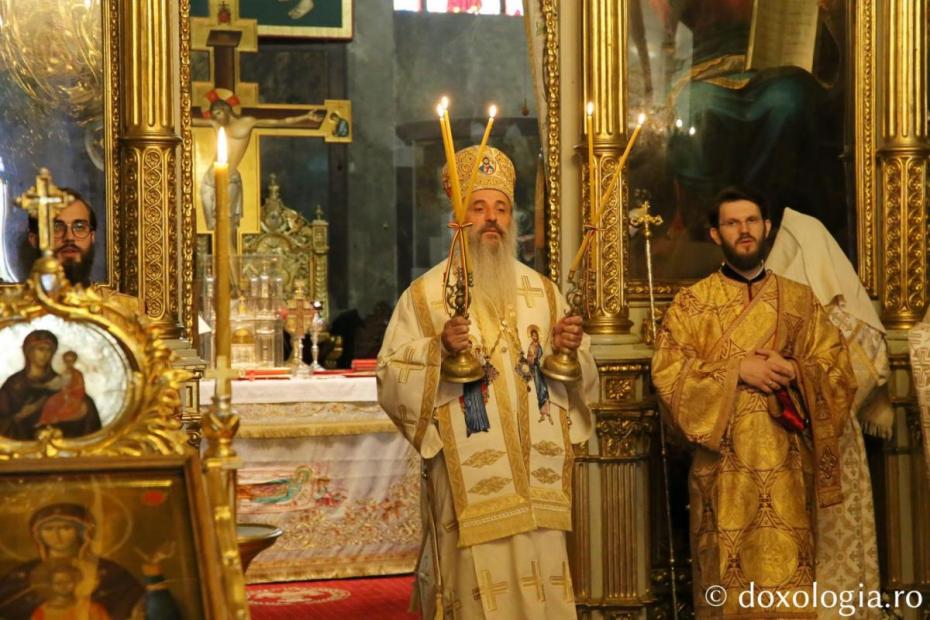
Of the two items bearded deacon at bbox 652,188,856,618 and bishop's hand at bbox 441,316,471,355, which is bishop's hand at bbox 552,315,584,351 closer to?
bishop's hand at bbox 441,316,471,355

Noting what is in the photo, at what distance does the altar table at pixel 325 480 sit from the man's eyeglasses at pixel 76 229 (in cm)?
273

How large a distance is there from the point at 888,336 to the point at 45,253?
448 centimetres

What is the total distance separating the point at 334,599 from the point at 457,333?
276cm

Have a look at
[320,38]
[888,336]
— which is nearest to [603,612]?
[888,336]

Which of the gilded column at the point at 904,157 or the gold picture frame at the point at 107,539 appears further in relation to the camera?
the gilded column at the point at 904,157

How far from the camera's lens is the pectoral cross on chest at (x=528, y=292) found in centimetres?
511

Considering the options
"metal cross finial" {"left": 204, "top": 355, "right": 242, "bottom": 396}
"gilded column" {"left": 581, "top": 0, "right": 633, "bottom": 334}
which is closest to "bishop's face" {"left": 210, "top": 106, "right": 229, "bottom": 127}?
"gilded column" {"left": 581, "top": 0, "right": 633, "bottom": 334}

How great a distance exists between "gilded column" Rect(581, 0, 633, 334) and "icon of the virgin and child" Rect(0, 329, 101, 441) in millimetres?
3572

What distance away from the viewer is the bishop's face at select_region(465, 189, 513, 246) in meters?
5.05

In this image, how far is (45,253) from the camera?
2705 mm

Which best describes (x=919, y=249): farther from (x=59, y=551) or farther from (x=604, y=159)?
(x=59, y=551)

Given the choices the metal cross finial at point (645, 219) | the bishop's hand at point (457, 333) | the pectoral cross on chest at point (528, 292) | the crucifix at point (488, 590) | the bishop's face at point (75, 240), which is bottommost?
the crucifix at point (488, 590)

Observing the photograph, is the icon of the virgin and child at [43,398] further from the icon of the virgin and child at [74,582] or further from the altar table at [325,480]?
the altar table at [325,480]

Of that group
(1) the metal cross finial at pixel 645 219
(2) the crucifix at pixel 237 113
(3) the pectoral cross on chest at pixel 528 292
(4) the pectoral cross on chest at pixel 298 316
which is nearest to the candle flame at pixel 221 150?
(3) the pectoral cross on chest at pixel 528 292
